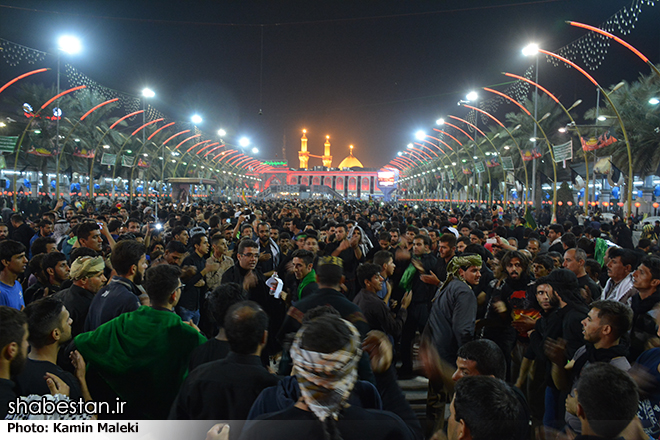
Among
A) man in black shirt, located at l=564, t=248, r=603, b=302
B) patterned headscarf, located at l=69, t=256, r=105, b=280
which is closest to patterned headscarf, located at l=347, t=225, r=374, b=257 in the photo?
man in black shirt, located at l=564, t=248, r=603, b=302

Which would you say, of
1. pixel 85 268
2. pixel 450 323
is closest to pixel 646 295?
pixel 450 323

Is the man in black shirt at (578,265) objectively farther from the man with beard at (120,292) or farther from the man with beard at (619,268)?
the man with beard at (120,292)

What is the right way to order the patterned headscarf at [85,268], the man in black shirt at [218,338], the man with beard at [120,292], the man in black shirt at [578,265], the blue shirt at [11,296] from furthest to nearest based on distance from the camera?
the man in black shirt at [578,265]
the blue shirt at [11,296]
the patterned headscarf at [85,268]
the man with beard at [120,292]
the man in black shirt at [218,338]

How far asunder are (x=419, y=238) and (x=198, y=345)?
5.00m

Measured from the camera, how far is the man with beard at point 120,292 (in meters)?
4.16

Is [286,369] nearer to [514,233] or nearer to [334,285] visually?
[334,285]

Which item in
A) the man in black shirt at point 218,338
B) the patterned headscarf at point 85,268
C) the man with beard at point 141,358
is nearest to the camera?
the man in black shirt at point 218,338

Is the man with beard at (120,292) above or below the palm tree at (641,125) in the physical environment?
below

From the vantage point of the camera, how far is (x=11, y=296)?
17.1 ft

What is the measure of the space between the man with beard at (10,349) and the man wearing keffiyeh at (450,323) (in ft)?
10.9

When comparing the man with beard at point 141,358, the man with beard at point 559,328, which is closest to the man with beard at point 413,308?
A: the man with beard at point 559,328

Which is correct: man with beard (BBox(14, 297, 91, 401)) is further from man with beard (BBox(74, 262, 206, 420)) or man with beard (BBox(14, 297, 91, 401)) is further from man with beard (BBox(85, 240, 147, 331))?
man with beard (BBox(85, 240, 147, 331))

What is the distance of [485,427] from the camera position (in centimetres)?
224

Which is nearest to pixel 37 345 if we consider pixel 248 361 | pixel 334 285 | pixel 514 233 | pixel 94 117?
pixel 248 361
